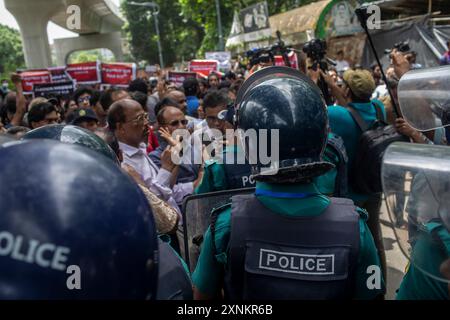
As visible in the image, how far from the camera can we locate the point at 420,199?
112 centimetres

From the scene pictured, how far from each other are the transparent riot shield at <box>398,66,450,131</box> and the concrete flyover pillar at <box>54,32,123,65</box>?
25.4 meters

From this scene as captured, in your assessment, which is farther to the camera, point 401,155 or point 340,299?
point 340,299

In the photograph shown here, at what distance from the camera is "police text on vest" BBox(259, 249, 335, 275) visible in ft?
4.22

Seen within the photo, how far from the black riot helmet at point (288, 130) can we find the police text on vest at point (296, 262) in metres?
0.24

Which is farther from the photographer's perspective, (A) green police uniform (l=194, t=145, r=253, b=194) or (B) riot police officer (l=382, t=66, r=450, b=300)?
(A) green police uniform (l=194, t=145, r=253, b=194)

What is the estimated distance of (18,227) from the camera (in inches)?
31.3

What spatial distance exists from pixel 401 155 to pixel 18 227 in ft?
3.04

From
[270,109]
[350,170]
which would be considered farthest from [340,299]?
[350,170]

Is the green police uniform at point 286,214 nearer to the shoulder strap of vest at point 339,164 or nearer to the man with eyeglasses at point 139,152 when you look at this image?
the shoulder strap of vest at point 339,164

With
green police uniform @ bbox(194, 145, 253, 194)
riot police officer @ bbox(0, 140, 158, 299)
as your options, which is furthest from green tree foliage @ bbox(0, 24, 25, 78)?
riot police officer @ bbox(0, 140, 158, 299)

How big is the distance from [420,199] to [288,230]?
1.27 ft

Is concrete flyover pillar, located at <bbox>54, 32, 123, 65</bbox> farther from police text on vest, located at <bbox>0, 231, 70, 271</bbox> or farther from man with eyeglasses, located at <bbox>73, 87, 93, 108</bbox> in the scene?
police text on vest, located at <bbox>0, 231, 70, 271</bbox>

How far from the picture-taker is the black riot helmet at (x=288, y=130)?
1.41 meters
